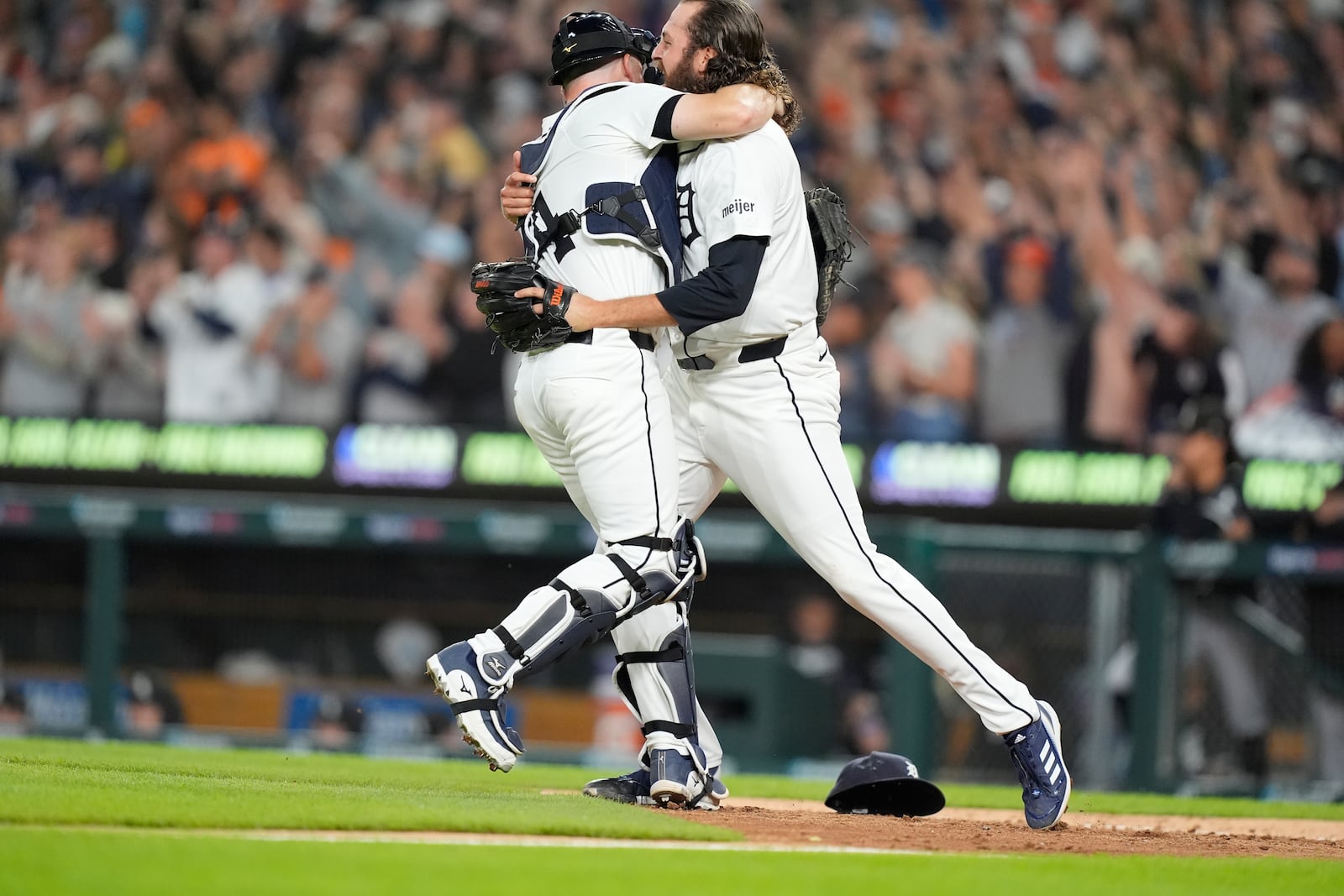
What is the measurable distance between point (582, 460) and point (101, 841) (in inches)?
60.6

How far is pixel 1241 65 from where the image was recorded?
11016 millimetres

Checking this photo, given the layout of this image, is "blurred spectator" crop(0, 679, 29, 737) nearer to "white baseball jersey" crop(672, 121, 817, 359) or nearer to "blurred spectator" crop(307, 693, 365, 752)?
"blurred spectator" crop(307, 693, 365, 752)

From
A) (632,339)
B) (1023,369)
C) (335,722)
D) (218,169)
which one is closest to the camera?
(632,339)

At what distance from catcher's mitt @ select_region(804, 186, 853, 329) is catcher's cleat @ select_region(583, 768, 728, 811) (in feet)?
4.30

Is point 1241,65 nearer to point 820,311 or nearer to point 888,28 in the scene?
point 888,28

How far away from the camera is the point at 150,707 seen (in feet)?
27.9

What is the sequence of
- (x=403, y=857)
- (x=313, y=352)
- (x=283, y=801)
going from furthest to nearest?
1. (x=313, y=352)
2. (x=283, y=801)
3. (x=403, y=857)

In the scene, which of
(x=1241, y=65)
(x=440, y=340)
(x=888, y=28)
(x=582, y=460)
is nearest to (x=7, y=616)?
(x=440, y=340)

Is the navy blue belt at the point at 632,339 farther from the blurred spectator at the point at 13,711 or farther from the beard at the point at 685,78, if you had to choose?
the blurred spectator at the point at 13,711

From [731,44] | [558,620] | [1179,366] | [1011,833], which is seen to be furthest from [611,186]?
[1179,366]

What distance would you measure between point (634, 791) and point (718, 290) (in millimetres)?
1441

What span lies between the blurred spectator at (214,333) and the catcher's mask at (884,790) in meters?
4.93

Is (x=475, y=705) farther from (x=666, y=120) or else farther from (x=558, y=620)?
(x=666, y=120)

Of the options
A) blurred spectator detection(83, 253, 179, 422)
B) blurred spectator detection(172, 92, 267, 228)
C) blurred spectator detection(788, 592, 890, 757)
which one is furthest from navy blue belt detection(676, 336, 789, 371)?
blurred spectator detection(172, 92, 267, 228)
